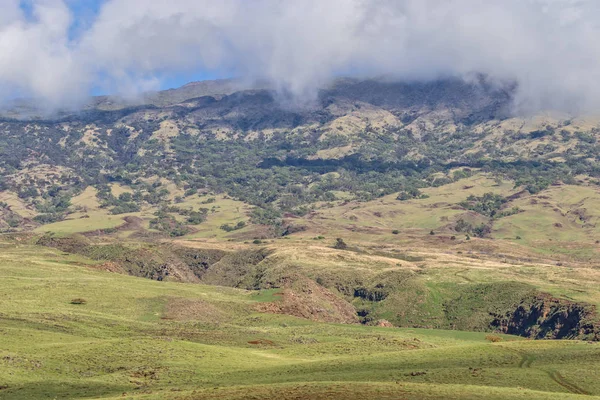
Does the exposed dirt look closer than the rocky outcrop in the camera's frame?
No

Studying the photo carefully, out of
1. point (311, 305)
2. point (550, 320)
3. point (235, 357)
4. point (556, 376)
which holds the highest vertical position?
point (311, 305)

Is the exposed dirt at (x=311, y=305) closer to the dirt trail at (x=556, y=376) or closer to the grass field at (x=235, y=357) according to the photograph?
the grass field at (x=235, y=357)

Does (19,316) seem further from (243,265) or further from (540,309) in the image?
(243,265)

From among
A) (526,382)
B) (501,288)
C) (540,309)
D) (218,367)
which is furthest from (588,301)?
(218,367)

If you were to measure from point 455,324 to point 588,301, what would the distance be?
2171cm

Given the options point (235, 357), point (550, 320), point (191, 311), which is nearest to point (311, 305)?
point (191, 311)

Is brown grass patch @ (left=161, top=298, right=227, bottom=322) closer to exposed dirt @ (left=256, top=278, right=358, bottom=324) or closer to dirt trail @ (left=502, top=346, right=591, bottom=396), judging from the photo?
exposed dirt @ (left=256, top=278, right=358, bottom=324)

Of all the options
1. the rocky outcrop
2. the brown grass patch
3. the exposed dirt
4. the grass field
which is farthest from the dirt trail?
the exposed dirt

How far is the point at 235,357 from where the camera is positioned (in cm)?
7975

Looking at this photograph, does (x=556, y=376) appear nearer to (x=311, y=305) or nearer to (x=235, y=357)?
(x=235, y=357)

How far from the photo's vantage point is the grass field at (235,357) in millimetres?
60031

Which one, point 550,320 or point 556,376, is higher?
point 550,320

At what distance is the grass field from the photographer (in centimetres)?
6003

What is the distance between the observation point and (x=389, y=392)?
56375 millimetres
